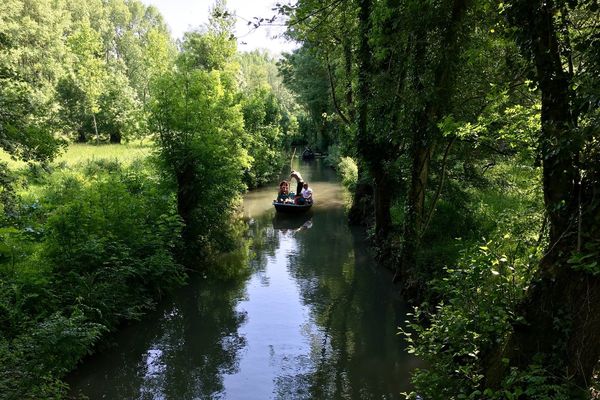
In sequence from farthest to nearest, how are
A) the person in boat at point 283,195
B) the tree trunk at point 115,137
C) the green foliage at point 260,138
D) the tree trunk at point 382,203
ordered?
1. the tree trunk at point 115,137
2. the green foliage at point 260,138
3. the person in boat at point 283,195
4. the tree trunk at point 382,203

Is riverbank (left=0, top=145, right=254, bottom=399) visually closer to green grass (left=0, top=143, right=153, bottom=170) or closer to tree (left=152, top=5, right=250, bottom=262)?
tree (left=152, top=5, right=250, bottom=262)

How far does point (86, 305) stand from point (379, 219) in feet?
30.1

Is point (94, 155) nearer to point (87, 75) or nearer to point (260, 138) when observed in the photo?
point (87, 75)

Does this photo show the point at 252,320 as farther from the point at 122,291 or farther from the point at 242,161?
the point at 242,161

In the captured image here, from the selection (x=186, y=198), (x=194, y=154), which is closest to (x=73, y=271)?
(x=186, y=198)

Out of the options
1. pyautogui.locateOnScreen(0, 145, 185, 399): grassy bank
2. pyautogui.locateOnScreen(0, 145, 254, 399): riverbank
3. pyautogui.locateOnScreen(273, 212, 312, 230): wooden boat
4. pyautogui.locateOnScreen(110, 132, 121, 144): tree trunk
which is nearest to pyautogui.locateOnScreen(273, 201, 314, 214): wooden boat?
pyautogui.locateOnScreen(273, 212, 312, 230): wooden boat

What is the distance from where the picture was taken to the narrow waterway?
291 inches

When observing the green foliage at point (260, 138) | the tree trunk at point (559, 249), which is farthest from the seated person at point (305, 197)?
the tree trunk at point (559, 249)

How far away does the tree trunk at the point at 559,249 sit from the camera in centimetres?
399

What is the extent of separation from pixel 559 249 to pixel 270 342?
6.33 meters

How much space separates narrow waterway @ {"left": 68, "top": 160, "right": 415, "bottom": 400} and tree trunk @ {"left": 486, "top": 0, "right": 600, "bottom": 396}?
134 inches

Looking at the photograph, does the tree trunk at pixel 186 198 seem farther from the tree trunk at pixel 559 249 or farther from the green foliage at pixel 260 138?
the green foliage at pixel 260 138

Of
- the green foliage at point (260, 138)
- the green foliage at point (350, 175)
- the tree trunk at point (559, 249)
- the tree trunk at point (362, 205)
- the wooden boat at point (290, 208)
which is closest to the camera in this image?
the tree trunk at point (559, 249)

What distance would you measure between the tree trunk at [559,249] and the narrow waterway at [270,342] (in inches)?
134
